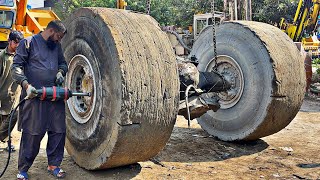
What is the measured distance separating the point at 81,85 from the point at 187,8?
76.7ft

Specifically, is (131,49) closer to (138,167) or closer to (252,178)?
(138,167)

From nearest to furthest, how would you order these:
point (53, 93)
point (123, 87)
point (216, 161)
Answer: point (123, 87) < point (53, 93) < point (216, 161)

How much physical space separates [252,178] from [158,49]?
1.67 meters

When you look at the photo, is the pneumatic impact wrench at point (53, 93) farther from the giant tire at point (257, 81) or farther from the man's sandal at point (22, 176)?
the giant tire at point (257, 81)

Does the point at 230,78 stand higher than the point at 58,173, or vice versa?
the point at 230,78

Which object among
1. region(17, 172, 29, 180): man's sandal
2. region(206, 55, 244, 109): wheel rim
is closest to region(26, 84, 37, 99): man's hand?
region(17, 172, 29, 180): man's sandal

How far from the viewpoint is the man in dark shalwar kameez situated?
12.4ft

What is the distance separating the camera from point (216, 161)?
15.4 ft

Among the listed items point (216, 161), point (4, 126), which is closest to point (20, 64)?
point (4, 126)

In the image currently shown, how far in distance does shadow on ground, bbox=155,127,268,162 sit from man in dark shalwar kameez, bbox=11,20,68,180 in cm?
128

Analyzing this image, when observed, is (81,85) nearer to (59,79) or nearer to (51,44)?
(59,79)

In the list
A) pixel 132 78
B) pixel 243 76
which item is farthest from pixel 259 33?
pixel 132 78

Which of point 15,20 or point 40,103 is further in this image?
point 15,20

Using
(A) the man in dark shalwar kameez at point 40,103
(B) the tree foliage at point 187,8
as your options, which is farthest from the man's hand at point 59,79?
(B) the tree foliage at point 187,8
